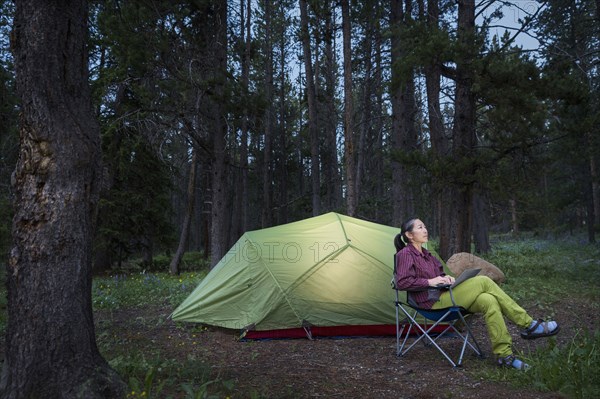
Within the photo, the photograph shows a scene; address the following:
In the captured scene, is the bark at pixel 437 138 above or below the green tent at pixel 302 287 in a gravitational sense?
above

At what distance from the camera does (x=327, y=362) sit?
4500 mm

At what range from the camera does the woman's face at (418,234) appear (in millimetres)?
4836

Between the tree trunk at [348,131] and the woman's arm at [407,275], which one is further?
the tree trunk at [348,131]

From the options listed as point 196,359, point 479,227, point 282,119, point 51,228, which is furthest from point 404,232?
point 282,119

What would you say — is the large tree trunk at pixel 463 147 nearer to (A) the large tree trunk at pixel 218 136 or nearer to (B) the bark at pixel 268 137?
(A) the large tree trunk at pixel 218 136

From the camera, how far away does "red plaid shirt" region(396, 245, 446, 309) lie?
4562 mm

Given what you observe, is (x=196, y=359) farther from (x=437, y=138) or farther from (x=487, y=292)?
(x=437, y=138)

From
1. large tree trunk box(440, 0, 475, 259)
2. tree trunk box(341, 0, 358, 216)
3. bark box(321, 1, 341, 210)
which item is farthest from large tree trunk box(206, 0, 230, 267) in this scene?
bark box(321, 1, 341, 210)

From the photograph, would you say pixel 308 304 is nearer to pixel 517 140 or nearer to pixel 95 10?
pixel 517 140

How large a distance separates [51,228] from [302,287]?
131 inches

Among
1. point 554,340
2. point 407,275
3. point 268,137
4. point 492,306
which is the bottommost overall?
point 554,340

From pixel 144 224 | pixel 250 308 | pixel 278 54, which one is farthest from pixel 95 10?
pixel 278 54

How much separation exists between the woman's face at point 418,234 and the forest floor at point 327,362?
1169 millimetres

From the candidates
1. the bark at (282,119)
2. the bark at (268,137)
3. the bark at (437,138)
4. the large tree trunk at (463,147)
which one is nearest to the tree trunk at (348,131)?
the bark at (437,138)
